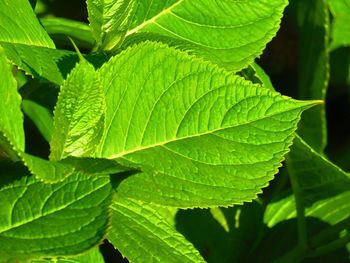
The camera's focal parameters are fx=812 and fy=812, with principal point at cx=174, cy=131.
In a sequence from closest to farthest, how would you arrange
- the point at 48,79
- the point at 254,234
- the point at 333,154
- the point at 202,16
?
1. the point at 48,79
2. the point at 202,16
3. the point at 254,234
4. the point at 333,154

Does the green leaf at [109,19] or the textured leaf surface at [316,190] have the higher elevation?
the green leaf at [109,19]

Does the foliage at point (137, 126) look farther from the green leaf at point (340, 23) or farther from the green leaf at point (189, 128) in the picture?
the green leaf at point (340, 23)

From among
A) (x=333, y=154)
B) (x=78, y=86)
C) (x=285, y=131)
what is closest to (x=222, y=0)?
(x=285, y=131)

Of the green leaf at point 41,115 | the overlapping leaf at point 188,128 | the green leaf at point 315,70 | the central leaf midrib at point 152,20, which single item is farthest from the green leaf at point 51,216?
the green leaf at point 315,70

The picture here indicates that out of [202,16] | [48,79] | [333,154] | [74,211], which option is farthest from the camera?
[333,154]

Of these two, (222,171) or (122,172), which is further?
(222,171)

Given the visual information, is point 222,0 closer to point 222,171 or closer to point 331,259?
point 222,171

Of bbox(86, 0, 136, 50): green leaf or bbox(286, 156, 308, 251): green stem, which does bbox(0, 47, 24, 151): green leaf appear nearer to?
bbox(86, 0, 136, 50): green leaf
